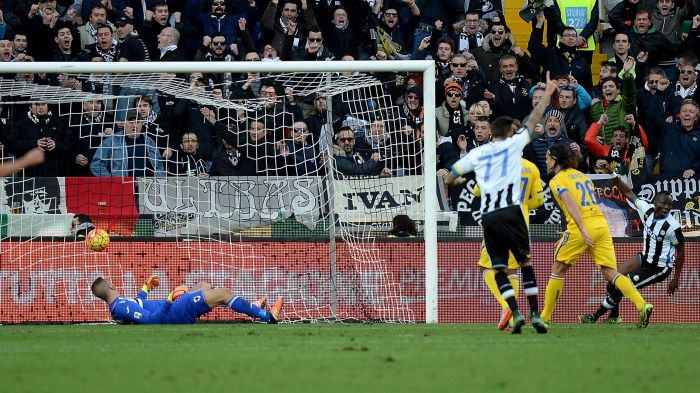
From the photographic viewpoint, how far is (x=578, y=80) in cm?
2023

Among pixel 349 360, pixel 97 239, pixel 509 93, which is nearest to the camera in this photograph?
pixel 349 360

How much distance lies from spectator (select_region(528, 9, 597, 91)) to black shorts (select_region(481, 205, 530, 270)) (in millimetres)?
8780

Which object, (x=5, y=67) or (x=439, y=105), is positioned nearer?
(x=5, y=67)

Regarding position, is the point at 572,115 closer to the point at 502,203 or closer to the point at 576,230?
the point at 576,230

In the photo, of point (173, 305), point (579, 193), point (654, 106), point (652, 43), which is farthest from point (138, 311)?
point (652, 43)

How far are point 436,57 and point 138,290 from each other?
22.5ft

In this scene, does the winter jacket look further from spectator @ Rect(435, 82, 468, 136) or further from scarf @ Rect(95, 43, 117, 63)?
scarf @ Rect(95, 43, 117, 63)

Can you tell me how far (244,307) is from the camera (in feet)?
47.4

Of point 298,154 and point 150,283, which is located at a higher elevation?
point 298,154

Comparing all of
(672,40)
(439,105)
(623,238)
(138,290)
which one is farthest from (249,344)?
(672,40)

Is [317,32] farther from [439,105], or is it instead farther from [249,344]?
[249,344]

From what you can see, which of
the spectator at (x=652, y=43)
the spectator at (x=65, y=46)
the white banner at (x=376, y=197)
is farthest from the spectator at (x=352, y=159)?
the spectator at (x=652, y=43)

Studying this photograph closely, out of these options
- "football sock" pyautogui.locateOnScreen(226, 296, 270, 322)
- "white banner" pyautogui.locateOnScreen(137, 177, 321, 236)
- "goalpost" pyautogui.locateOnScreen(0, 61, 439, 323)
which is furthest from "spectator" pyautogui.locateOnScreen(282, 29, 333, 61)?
"football sock" pyautogui.locateOnScreen(226, 296, 270, 322)

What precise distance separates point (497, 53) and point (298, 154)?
5.41 m
